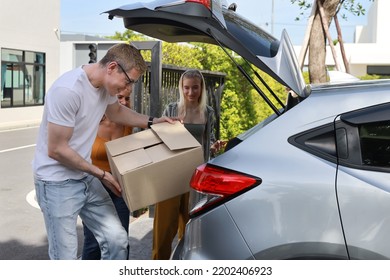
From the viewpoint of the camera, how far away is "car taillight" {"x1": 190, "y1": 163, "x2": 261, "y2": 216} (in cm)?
235

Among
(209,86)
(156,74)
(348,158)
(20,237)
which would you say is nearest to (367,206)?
(348,158)

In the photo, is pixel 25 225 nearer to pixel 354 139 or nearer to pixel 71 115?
pixel 71 115

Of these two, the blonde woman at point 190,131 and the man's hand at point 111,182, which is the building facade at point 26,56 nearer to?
the blonde woman at point 190,131

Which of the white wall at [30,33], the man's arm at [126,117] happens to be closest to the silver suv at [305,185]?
the man's arm at [126,117]

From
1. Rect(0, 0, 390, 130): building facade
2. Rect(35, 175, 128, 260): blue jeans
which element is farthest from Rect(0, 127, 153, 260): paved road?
Rect(0, 0, 390, 130): building facade

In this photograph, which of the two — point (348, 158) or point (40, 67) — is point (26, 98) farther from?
point (348, 158)

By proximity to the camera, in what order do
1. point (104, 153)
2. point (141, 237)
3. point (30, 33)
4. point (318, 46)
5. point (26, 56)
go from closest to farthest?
point (104, 153)
point (141, 237)
point (318, 46)
point (26, 56)
point (30, 33)

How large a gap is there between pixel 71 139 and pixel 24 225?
352 centimetres

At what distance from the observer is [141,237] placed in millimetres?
5355

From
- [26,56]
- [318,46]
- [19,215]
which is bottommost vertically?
[19,215]

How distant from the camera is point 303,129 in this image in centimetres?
239

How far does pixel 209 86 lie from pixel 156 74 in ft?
8.07

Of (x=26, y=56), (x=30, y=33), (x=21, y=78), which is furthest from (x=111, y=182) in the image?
(x=30, y=33)

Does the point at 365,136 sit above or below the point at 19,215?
above
